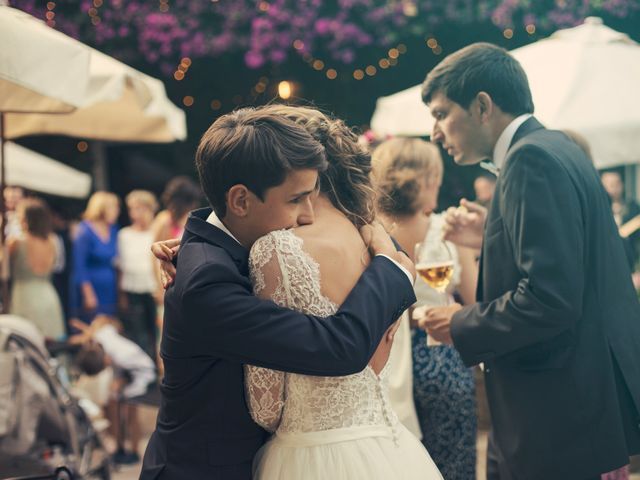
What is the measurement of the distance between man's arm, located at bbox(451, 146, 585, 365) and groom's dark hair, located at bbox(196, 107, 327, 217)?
0.93m

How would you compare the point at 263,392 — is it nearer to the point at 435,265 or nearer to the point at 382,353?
the point at 382,353

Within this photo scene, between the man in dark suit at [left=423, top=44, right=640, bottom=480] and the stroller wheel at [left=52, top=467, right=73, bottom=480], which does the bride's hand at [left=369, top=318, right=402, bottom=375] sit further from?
the stroller wheel at [left=52, top=467, right=73, bottom=480]

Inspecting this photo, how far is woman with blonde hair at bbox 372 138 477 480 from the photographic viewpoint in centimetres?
406

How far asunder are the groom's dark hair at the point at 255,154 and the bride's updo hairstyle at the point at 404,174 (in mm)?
1768

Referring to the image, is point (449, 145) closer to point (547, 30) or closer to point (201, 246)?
point (201, 246)

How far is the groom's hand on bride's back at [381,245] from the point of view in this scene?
2.43 m

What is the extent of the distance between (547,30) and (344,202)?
9.69 m

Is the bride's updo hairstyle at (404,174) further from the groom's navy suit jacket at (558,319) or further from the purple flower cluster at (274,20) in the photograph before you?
the purple flower cluster at (274,20)

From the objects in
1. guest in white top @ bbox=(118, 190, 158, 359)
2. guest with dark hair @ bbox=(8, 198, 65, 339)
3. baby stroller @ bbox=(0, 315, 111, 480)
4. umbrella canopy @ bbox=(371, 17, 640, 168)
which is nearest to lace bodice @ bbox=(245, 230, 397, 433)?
baby stroller @ bbox=(0, 315, 111, 480)

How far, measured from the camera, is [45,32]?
157 inches

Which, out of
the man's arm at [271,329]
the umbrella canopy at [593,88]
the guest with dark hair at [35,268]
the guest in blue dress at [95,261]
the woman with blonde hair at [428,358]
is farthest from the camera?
the guest in blue dress at [95,261]

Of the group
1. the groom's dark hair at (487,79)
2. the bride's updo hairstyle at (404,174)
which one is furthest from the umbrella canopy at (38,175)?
the groom's dark hair at (487,79)

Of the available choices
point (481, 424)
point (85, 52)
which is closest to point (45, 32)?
point (85, 52)

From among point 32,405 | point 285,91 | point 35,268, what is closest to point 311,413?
point 285,91
